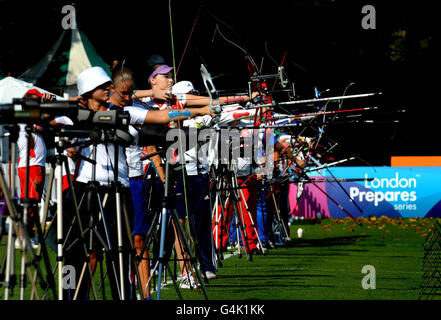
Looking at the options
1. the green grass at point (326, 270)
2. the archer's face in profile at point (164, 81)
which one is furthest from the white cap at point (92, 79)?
the green grass at point (326, 270)

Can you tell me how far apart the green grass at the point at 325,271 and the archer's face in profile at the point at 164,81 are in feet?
6.62

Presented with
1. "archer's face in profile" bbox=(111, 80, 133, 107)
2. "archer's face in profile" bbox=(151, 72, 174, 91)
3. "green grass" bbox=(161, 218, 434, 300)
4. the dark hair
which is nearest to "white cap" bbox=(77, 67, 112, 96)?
the dark hair

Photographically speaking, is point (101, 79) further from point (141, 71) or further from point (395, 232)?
point (141, 71)

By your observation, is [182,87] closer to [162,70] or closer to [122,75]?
[162,70]

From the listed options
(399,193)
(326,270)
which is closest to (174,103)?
(326,270)

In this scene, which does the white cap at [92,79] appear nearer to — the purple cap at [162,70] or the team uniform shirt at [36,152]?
the purple cap at [162,70]

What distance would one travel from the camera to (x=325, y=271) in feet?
35.8

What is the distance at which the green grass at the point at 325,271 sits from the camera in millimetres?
8609

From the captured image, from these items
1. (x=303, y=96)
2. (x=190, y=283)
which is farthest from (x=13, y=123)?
(x=303, y=96)

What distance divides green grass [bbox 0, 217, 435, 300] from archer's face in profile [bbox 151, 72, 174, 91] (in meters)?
2.02

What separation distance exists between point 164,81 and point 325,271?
3354mm

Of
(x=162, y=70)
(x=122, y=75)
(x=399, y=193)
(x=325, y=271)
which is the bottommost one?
(x=325, y=271)

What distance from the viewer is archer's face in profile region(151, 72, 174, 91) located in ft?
29.6

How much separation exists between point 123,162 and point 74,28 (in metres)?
14.3
